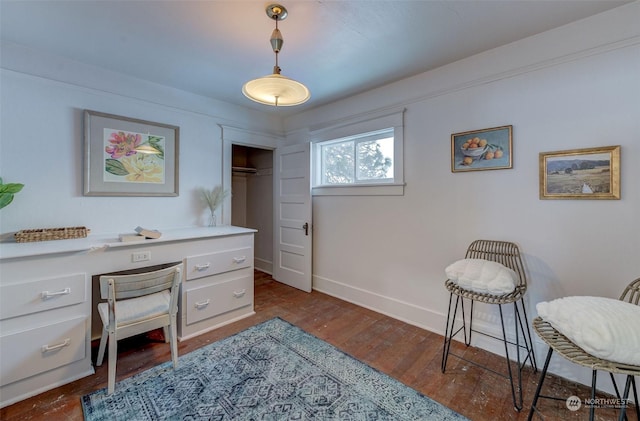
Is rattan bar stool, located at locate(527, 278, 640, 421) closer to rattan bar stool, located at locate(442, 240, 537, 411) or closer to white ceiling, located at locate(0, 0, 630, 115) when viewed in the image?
rattan bar stool, located at locate(442, 240, 537, 411)

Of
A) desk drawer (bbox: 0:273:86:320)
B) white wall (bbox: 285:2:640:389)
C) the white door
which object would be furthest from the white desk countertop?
white wall (bbox: 285:2:640:389)

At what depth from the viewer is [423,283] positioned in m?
2.65

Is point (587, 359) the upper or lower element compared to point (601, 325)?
lower

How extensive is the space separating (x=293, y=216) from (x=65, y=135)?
2.50 m

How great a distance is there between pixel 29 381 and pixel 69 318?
412 mm

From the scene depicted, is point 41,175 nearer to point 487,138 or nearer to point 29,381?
point 29,381

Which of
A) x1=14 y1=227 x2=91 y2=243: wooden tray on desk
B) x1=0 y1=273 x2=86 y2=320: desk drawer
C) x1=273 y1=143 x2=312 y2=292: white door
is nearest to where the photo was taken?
x1=0 y1=273 x2=86 y2=320: desk drawer

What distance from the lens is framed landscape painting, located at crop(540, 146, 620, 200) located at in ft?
5.66

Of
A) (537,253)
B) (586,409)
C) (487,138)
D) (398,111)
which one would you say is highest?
(398,111)

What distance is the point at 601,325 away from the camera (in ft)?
3.80

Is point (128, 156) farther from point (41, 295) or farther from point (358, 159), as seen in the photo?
point (358, 159)

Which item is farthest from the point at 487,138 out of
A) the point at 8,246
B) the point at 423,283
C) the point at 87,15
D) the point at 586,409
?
the point at 8,246

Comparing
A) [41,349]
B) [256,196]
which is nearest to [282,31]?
[41,349]

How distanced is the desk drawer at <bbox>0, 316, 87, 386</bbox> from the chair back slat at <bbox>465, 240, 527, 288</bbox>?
311cm
